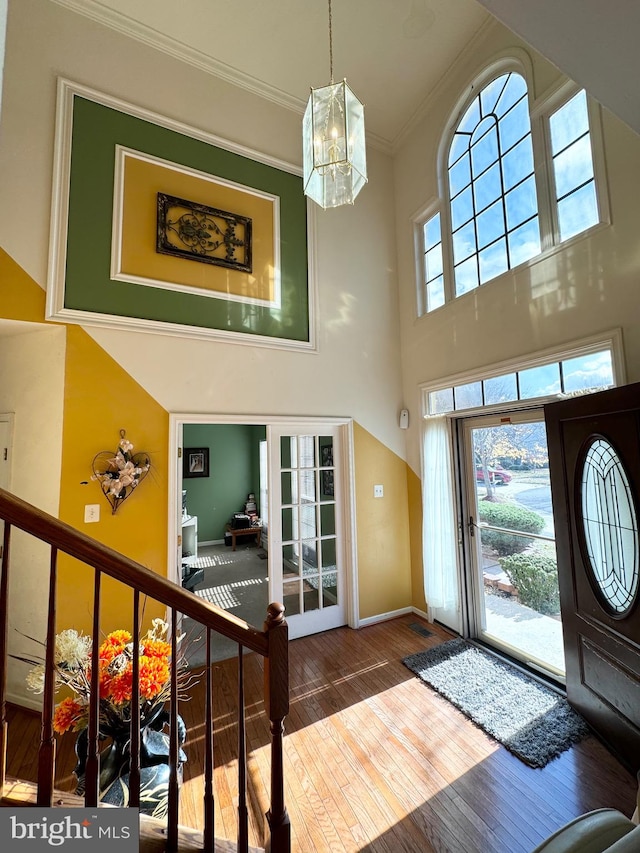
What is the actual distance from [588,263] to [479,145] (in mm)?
1825

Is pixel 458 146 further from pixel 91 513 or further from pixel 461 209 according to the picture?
pixel 91 513

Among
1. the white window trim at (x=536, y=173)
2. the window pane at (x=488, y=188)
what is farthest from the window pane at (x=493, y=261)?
the window pane at (x=488, y=188)

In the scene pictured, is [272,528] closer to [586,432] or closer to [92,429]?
[92,429]

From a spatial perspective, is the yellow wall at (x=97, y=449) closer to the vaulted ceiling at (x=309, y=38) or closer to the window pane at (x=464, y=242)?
the vaulted ceiling at (x=309, y=38)

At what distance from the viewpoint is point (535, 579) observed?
288 cm

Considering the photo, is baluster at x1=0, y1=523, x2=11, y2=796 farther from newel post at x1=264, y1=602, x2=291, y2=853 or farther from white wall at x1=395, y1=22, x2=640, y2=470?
white wall at x1=395, y1=22, x2=640, y2=470

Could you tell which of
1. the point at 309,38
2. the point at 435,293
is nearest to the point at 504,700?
the point at 435,293

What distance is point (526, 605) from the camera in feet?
9.70

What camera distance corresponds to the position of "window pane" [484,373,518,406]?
293 centimetres

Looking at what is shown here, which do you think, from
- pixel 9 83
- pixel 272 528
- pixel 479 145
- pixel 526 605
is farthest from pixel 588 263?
pixel 9 83

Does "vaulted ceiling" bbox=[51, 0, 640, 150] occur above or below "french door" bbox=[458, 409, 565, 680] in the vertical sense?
above

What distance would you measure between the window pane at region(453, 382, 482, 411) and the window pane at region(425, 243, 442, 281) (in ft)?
4.33

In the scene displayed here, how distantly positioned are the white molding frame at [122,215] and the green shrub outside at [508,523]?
2.75 metres

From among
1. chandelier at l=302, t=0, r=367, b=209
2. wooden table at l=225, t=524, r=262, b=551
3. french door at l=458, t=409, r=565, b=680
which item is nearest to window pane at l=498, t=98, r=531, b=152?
chandelier at l=302, t=0, r=367, b=209
